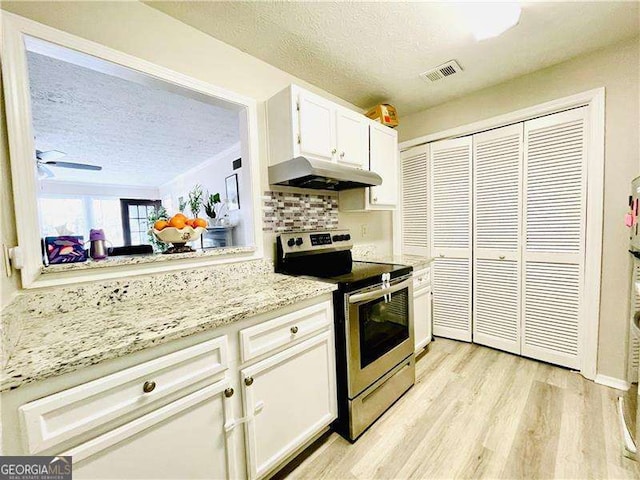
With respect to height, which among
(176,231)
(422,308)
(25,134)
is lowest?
(422,308)

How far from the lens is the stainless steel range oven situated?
4.62 ft

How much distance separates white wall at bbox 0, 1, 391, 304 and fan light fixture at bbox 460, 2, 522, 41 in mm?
1198

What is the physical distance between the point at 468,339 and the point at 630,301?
1.12 m

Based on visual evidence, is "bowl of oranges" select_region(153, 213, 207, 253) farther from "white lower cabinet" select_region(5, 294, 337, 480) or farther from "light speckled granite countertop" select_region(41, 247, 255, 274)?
"white lower cabinet" select_region(5, 294, 337, 480)

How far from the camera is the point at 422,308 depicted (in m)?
2.25

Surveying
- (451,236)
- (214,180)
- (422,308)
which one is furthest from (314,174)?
(214,180)

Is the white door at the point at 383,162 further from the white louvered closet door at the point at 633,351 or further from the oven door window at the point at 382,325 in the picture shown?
the white louvered closet door at the point at 633,351

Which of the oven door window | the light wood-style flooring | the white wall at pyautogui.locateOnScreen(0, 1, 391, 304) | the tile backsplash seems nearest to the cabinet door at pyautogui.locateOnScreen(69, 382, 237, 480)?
the light wood-style flooring

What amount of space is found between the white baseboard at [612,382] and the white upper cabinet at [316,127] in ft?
7.90

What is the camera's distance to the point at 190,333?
873mm

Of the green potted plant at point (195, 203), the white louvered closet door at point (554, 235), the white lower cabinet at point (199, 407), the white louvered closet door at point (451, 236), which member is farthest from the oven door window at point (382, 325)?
the green potted plant at point (195, 203)

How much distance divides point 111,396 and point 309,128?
162cm

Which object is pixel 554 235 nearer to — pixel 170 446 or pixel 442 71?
pixel 442 71

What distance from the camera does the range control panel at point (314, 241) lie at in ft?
5.85
